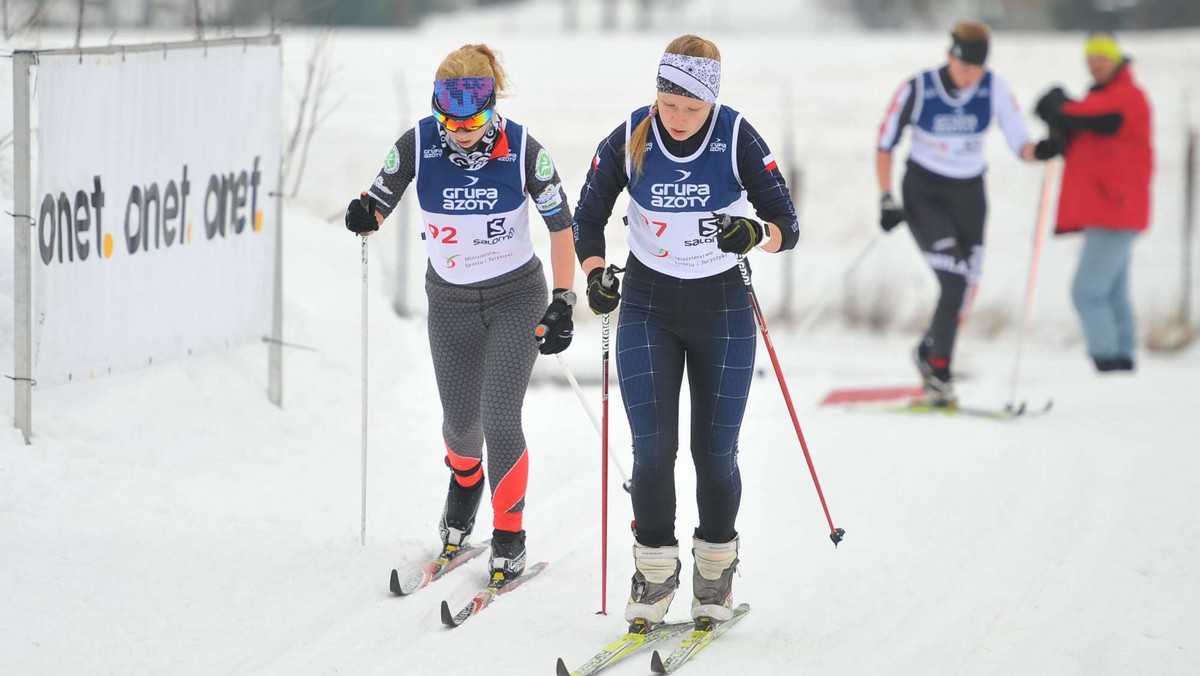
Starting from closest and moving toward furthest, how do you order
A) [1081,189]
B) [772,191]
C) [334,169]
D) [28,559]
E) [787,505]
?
1. [772,191]
2. [28,559]
3. [787,505]
4. [1081,189]
5. [334,169]

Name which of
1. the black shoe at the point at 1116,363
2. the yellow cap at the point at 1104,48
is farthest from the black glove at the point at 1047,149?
the black shoe at the point at 1116,363

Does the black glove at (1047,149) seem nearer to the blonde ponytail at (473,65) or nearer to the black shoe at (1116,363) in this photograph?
the black shoe at (1116,363)

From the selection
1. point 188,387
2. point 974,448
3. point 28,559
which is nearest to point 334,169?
point 188,387

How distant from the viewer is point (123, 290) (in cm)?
554

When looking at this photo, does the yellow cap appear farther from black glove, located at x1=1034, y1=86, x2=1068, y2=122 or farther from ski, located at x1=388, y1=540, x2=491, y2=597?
ski, located at x1=388, y1=540, x2=491, y2=597

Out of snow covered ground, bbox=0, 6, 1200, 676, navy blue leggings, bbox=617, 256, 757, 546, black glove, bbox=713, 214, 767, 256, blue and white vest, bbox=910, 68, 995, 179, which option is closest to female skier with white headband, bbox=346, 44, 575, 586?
navy blue leggings, bbox=617, 256, 757, 546

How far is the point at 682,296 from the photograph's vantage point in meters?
4.14

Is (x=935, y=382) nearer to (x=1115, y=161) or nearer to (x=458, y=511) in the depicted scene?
(x=1115, y=161)

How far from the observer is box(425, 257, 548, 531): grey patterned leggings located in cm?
461

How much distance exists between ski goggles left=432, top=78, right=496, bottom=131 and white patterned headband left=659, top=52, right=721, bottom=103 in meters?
0.72

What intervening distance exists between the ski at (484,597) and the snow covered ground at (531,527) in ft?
0.18

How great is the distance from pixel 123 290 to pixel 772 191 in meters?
3.03

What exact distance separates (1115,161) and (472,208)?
220 inches

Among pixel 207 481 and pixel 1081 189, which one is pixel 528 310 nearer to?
pixel 207 481
